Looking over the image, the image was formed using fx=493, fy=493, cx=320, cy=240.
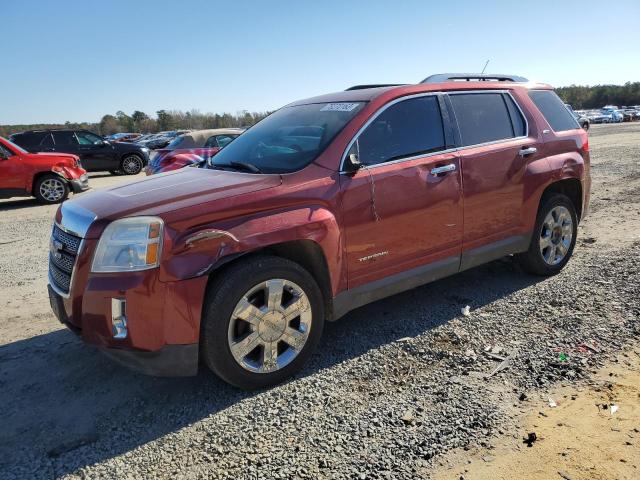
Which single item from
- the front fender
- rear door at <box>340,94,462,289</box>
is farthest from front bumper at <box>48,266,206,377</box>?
rear door at <box>340,94,462,289</box>

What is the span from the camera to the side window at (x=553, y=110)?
16.1 ft

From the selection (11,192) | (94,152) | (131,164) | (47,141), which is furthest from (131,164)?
(11,192)

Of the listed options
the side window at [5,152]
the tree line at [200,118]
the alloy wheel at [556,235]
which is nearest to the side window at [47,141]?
the side window at [5,152]

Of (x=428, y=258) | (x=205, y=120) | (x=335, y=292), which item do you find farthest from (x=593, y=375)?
(x=205, y=120)

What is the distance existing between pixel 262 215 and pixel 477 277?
292 cm

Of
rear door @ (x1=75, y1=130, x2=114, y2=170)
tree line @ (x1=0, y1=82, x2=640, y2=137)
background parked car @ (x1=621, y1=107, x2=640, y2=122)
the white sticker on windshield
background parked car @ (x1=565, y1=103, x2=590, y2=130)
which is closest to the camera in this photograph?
the white sticker on windshield

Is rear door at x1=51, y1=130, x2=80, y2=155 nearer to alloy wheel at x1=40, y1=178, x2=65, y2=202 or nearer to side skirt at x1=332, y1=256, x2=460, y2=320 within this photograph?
alloy wheel at x1=40, y1=178, x2=65, y2=202

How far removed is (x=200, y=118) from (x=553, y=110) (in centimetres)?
8317

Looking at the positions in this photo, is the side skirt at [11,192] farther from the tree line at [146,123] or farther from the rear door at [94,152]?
the tree line at [146,123]

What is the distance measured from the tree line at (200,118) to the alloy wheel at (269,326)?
59.0 metres

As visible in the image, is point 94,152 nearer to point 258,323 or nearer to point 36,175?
point 36,175

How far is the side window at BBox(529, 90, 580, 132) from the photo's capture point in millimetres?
4918

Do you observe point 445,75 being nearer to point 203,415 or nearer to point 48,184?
point 203,415

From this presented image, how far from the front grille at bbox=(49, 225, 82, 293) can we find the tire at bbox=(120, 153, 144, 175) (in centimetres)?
1609
